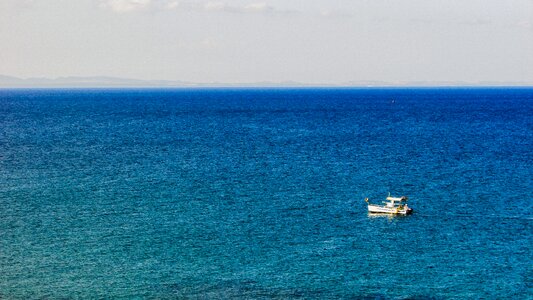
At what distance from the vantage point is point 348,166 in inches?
4409

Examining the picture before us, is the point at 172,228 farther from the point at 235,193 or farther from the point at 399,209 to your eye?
the point at 399,209

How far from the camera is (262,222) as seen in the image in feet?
244

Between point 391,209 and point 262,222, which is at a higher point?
point 391,209

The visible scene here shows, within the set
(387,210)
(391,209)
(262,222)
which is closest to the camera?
(262,222)

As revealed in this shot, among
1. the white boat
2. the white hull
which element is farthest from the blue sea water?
the white boat

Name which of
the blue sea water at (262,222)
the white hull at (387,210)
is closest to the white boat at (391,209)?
the white hull at (387,210)

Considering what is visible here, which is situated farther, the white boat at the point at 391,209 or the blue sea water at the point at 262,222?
the white boat at the point at 391,209

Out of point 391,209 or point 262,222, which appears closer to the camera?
point 262,222

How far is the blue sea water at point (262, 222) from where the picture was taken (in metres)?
56.1

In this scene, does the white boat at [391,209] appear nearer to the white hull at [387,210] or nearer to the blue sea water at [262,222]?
the white hull at [387,210]

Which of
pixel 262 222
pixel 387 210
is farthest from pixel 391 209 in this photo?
pixel 262 222

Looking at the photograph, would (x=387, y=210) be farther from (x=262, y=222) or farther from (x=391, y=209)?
(x=262, y=222)

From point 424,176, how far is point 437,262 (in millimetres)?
42608

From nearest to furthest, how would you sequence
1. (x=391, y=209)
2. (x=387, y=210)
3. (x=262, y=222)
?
1. (x=262, y=222)
2. (x=387, y=210)
3. (x=391, y=209)
